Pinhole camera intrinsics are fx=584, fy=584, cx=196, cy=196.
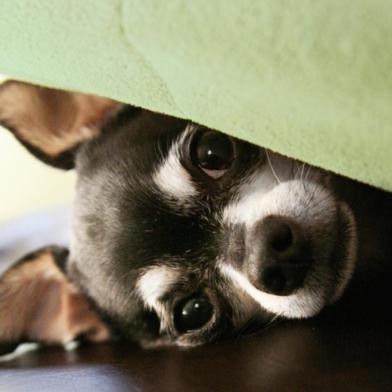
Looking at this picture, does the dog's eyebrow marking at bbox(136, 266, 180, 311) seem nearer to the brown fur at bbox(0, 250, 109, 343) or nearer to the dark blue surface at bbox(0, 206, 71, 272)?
the brown fur at bbox(0, 250, 109, 343)

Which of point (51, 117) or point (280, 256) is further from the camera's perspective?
point (51, 117)

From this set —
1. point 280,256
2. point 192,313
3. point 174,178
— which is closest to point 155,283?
point 192,313

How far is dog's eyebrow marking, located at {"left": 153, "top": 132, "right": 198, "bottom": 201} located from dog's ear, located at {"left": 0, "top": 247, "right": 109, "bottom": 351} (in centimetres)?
50

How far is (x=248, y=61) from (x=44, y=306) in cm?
117

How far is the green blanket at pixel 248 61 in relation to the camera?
2.49ft

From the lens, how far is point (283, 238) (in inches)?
47.8

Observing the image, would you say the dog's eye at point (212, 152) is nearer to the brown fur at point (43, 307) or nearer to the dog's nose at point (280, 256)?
the dog's nose at point (280, 256)

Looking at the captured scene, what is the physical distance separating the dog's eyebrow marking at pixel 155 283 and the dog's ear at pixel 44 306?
0.23m

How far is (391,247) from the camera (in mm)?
1409

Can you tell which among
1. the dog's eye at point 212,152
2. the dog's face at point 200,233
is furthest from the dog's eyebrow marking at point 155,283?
the dog's eye at point 212,152

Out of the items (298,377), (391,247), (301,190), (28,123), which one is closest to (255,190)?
(301,190)

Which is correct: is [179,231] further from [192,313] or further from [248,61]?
[248,61]

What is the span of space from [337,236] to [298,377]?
1.42ft

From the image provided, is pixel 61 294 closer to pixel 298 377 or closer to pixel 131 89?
pixel 131 89
